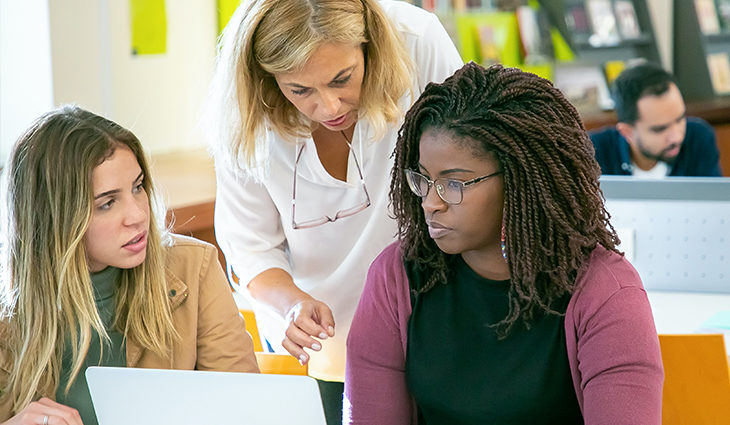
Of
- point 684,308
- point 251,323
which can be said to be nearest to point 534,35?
point 684,308

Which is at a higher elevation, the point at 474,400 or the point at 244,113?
the point at 244,113

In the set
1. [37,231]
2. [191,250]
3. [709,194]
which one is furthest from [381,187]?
[709,194]

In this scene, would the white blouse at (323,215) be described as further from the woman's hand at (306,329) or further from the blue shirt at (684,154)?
the blue shirt at (684,154)

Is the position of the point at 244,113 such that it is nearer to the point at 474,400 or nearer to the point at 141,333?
the point at 141,333

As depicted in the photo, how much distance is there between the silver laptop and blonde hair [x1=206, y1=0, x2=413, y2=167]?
37.3 inches

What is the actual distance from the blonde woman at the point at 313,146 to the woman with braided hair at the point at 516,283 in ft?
0.61

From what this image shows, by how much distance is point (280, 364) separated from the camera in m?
1.69

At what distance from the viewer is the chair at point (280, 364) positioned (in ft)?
5.43

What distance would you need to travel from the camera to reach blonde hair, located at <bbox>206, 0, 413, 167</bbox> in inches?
60.6

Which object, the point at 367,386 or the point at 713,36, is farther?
the point at 713,36

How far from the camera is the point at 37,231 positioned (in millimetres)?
1627

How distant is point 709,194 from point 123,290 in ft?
4.68

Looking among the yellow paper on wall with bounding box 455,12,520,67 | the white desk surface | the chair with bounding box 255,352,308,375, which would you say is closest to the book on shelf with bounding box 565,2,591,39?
the yellow paper on wall with bounding box 455,12,520,67

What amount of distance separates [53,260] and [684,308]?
4.65 feet
